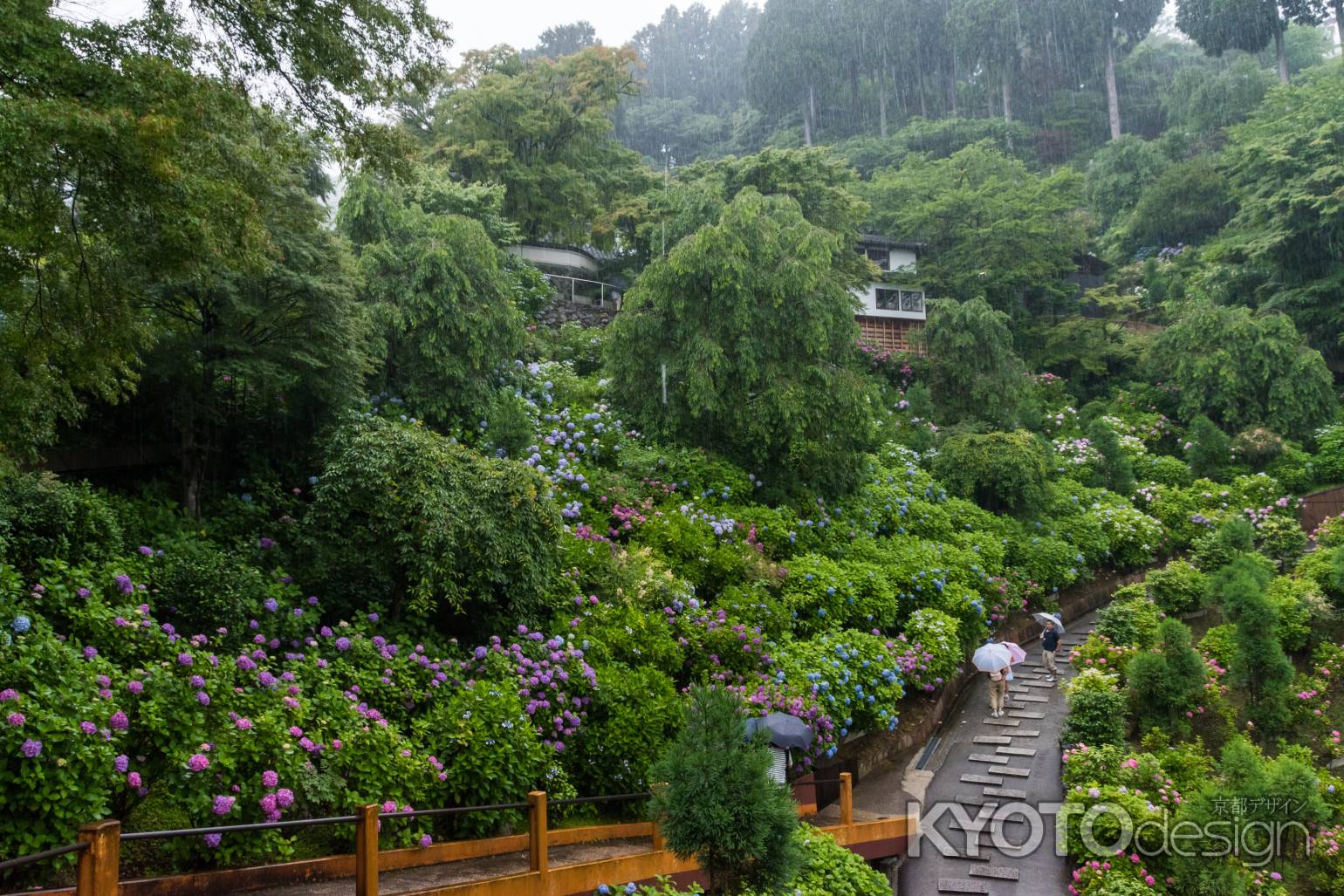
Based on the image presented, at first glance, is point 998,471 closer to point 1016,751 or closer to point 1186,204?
point 1016,751

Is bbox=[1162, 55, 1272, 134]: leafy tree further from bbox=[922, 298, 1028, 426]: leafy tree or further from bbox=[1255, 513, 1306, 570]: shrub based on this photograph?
bbox=[1255, 513, 1306, 570]: shrub

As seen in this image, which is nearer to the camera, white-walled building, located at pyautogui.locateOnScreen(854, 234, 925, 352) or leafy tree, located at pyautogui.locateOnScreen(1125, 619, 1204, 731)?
leafy tree, located at pyautogui.locateOnScreen(1125, 619, 1204, 731)

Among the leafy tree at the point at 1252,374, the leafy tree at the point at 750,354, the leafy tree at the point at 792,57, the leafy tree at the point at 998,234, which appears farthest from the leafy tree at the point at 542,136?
the leafy tree at the point at 792,57

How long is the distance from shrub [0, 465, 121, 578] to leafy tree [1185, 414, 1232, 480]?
24098 mm

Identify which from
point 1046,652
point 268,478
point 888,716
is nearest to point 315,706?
point 268,478

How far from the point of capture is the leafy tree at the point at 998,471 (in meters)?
20.2

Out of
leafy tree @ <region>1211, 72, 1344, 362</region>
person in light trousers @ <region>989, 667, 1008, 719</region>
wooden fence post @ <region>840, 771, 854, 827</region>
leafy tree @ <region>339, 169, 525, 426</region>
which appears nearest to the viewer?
wooden fence post @ <region>840, 771, 854, 827</region>

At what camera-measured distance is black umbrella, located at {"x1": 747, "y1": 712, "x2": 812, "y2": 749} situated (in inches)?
389

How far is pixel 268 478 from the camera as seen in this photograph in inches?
456

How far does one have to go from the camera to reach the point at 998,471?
20281 millimetres

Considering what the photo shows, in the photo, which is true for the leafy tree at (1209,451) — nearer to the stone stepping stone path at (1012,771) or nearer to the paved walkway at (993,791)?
the paved walkway at (993,791)

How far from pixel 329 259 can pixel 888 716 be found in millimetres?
8507

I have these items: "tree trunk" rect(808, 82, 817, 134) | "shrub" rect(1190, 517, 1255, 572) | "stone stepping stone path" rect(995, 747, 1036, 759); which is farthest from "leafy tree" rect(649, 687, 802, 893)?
"tree trunk" rect(808, 82, 817, 134)

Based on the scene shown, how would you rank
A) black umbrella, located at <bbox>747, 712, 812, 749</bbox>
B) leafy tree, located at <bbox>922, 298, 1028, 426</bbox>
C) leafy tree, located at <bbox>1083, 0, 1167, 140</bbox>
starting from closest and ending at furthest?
black umbrella, located at <bbox>747, 712, 812, 749</bbox>
leafy tree, located at <bbox>922, 298, 1028, 426</bbox>
leafy tree, located at <bbox>1083, 0, 1167, 140</bbox>
